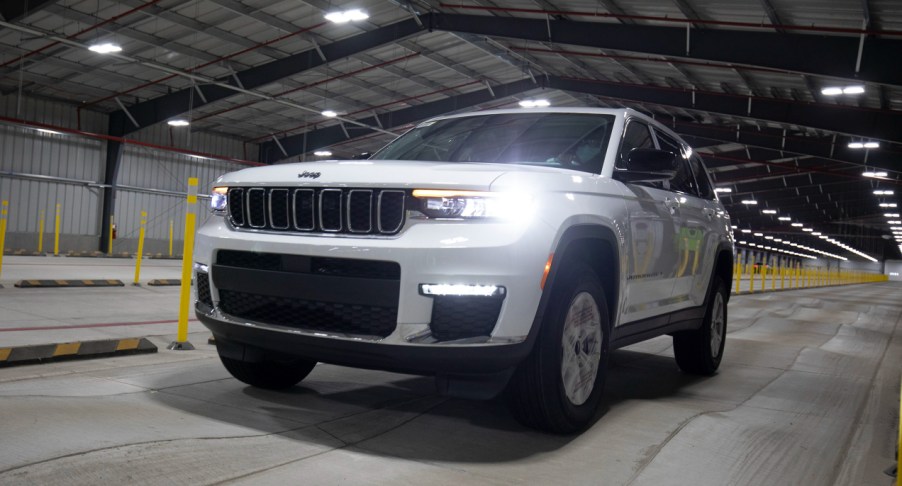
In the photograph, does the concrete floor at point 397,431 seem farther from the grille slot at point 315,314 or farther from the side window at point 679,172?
the side window at point 679,172

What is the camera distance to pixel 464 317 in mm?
3047

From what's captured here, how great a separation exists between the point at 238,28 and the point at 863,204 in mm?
Result: 40307

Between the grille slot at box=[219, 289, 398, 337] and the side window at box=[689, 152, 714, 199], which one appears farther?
the side window at box=[689, 152, 714, 199]

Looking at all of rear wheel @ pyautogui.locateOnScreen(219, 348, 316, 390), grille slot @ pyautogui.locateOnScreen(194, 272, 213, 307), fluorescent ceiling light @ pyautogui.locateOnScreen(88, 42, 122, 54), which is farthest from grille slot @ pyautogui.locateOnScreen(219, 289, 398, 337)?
fluorescent ceiling light @ pyautogui.locateOnScreen(88, 42, 122, 54)

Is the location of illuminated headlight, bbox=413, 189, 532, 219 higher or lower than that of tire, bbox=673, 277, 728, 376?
higher

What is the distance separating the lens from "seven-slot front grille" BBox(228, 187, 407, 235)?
3189 mm

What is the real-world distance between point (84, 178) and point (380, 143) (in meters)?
13.1

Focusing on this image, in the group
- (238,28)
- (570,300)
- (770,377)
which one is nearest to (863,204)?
(238,28)

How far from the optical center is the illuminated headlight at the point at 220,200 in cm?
375

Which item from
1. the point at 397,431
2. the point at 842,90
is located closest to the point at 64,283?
the point at 397,431

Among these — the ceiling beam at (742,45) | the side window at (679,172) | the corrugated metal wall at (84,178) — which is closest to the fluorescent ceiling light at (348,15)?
the ceiling beam at (742,45)

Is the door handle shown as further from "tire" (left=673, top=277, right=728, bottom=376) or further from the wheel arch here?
"tire" (left=673, top=277, right=728, bottom=376)

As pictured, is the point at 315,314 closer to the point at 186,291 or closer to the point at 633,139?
the point at 633,139

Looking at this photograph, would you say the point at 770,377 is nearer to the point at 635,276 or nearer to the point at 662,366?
the point at 662,366
